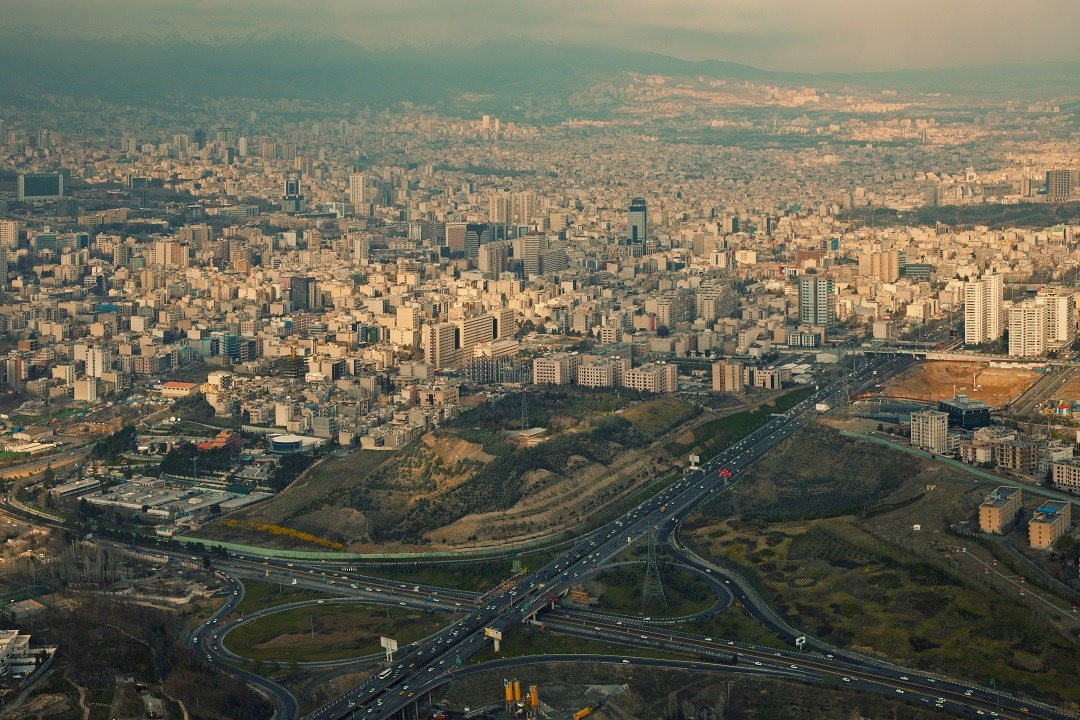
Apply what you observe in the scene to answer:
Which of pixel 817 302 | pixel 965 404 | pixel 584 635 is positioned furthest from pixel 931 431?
pixel 817 302

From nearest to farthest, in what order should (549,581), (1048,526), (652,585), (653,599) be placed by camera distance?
(1048,526)
(653,599)
(652,585)
(549,581)

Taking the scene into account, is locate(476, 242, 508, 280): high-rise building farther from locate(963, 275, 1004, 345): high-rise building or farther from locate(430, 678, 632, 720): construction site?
locate(430, 678, 632, 720): construction site

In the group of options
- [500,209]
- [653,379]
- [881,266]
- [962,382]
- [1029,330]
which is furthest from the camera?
[500,209]

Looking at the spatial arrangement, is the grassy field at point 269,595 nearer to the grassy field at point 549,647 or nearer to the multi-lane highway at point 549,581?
the multi-lane highway at point 549,581

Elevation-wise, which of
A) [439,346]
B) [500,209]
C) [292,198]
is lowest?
[439,346]

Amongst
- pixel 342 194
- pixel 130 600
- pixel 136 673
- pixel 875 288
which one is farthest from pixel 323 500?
pixel 342 194

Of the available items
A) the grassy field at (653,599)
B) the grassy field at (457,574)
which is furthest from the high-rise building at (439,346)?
the grassy field at (653,599)

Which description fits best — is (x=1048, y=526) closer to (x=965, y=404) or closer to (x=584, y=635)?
(x=584, y=635)

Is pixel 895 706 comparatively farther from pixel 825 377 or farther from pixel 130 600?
pixel 825 377
